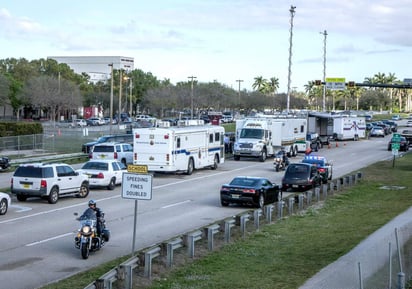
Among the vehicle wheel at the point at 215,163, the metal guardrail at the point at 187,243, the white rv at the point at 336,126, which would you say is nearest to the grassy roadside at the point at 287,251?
the metal guardrail at the point at 187,243

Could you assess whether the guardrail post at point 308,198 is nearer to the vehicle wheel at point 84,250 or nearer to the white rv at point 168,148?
the white rv at point 168,148

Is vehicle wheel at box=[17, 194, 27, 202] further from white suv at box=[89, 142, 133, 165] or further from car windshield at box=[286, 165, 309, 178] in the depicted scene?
white suv at box=[89, 142, 133, 165]

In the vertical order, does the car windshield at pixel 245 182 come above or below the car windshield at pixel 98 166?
below

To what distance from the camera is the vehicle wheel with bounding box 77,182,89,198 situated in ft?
105

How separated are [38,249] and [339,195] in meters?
18.4

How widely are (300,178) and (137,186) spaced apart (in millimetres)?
20220

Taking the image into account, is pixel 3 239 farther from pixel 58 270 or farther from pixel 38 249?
pixel 58 270

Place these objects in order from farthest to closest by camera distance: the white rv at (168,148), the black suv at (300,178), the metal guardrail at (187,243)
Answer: the white rv at (168,148), the black suv at (300,178), the metal guardrail at (187,243)

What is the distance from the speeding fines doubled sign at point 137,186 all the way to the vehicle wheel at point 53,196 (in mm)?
13438

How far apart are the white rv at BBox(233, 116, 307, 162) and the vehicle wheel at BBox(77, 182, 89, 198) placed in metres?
23.2

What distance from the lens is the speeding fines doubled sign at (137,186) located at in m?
16.6

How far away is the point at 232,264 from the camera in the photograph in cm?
1748

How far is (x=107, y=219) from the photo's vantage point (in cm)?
2597

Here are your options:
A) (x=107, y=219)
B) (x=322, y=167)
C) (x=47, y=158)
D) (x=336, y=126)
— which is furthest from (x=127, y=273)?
(x=336, y=126)
